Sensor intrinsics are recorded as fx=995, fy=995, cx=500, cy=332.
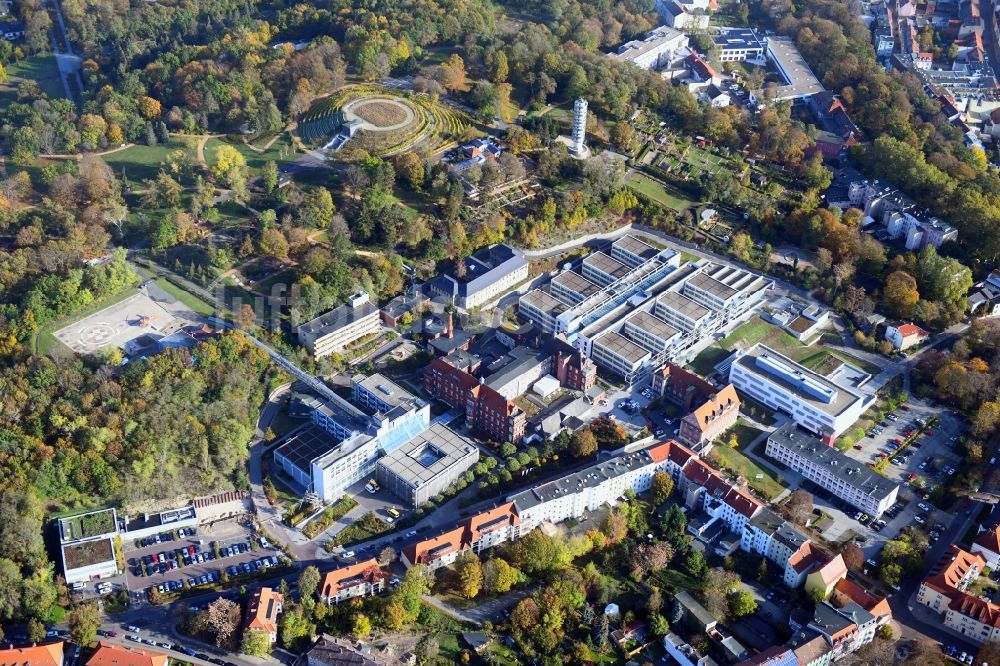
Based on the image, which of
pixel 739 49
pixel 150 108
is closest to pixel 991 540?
pixel 739 49

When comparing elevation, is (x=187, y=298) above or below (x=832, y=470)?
above

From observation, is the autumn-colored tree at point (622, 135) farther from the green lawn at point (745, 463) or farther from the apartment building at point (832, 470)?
the apartment building at point (832, 470)

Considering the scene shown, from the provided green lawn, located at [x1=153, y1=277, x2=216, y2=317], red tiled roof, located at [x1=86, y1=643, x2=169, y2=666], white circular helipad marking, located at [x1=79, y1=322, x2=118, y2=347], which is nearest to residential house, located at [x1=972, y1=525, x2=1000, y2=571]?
red tiled roof, located at [x1=86, y1=643, x2=169, y2=666]

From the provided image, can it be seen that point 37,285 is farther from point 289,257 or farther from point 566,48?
point 566,48

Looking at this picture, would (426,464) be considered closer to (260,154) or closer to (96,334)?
(96,334)

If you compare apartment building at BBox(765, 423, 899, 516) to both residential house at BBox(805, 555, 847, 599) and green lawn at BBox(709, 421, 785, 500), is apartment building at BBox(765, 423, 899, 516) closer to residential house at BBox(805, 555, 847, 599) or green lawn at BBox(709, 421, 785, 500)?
green lawn at BBox(709, 421, 785, 500)

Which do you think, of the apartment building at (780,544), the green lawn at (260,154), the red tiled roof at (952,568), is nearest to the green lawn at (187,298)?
the green lawn at (260,154)
